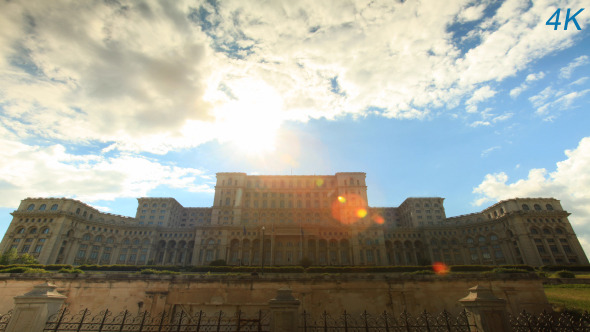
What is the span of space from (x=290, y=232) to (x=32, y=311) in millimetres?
64482

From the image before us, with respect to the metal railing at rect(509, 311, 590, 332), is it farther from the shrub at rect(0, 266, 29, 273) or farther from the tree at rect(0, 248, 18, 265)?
the tree at rect(0, 248, 18, 265)

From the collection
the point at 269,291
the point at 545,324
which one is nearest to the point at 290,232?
the point at 269,291

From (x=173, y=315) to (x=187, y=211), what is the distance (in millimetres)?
100568

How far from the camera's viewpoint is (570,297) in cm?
2608

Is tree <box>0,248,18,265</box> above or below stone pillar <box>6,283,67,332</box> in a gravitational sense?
above

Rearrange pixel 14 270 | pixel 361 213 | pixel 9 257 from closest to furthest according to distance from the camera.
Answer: pixel 14 270 → pixel 9 257 → pixel 361 213

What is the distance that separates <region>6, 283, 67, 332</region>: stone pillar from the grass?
120ft

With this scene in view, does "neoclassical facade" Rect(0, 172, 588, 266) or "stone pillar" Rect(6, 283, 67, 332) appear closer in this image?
"stone pillar" Rect(6, 283, 67, 332)

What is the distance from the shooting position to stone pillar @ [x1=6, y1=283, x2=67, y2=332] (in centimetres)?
1031

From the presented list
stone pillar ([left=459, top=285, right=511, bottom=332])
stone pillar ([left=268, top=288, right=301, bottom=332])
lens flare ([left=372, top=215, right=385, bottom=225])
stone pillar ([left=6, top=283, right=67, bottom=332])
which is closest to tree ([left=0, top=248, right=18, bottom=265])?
stone pillar ([left=6, top=283, right=67, bottom=332])

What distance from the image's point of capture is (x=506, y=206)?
79000mm

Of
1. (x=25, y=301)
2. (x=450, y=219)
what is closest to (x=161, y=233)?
(x=25, y=301)

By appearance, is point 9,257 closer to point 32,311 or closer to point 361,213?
point 32,311

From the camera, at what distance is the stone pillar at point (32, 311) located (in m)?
10.3
